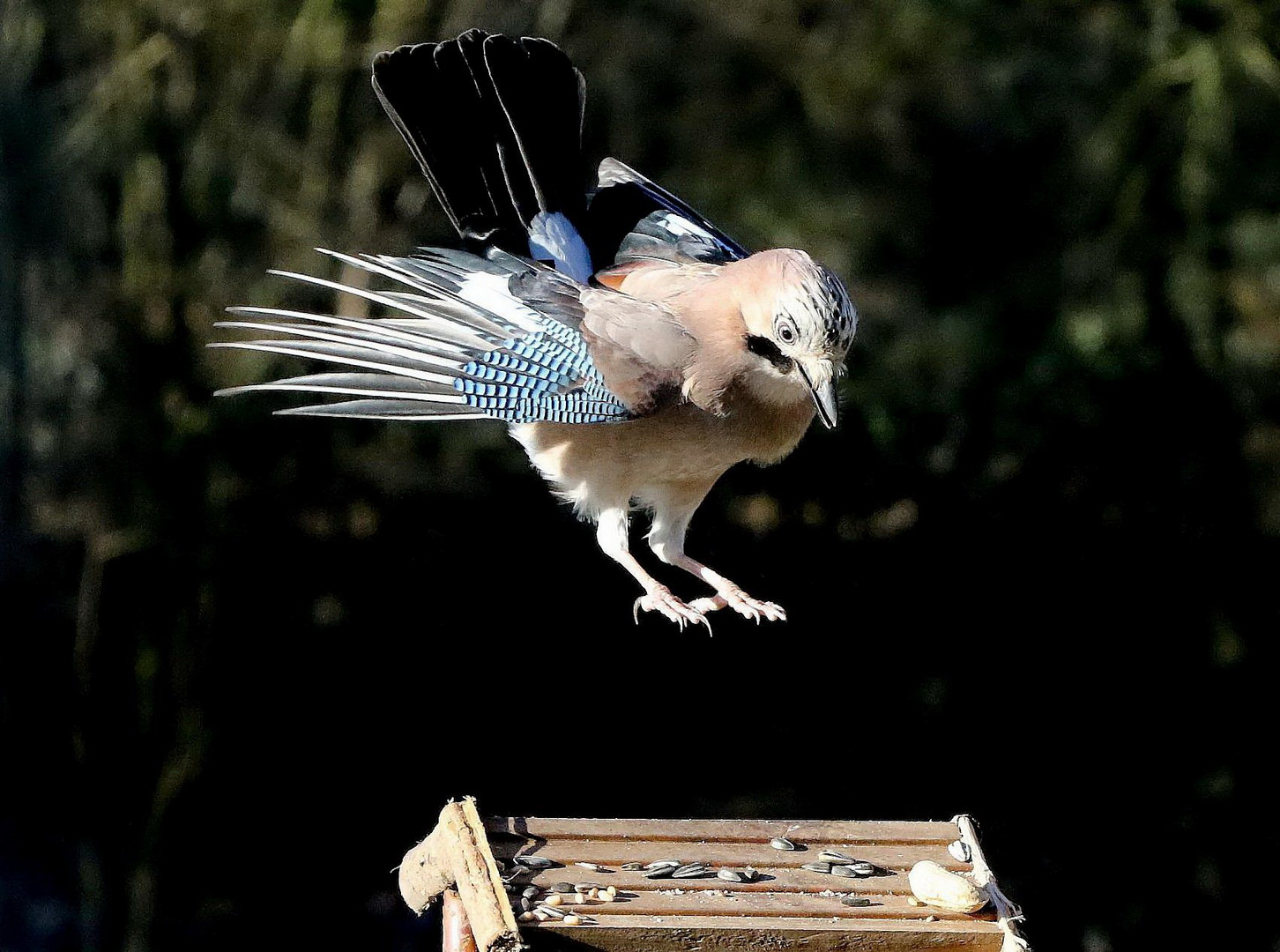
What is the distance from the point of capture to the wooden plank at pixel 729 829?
2.69 m

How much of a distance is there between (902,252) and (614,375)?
2521 millimetres

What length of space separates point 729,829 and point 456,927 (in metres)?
0.48

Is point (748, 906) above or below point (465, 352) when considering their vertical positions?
below

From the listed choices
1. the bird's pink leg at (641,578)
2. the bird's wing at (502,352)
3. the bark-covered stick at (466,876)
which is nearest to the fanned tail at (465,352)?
the bird's wing at (502,352)

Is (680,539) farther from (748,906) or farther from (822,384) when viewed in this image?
(748,906)

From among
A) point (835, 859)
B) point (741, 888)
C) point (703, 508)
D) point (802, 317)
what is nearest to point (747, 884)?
point (741, 888)

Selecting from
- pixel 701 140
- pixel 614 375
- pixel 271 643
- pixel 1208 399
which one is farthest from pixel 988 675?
pixel 614 375

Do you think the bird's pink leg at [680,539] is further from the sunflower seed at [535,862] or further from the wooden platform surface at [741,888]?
the sunflower seed at [535,862]

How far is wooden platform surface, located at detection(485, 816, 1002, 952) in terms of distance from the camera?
7.83 feet

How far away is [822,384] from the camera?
2740 mm

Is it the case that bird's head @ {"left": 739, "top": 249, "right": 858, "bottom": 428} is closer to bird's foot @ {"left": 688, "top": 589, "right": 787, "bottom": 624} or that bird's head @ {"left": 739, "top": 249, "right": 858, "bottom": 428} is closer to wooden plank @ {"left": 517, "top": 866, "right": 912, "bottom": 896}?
bird's foot @ {"left": 688, "top": 589, "right": 787, "bottom": 624}

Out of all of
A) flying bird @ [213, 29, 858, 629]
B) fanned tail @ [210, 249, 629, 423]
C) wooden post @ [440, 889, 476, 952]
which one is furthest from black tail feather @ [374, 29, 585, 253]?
wooden post @ [440, 889, 476, 952]

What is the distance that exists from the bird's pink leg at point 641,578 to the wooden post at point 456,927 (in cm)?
67

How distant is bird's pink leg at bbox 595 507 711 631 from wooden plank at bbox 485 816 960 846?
15.1 inches
